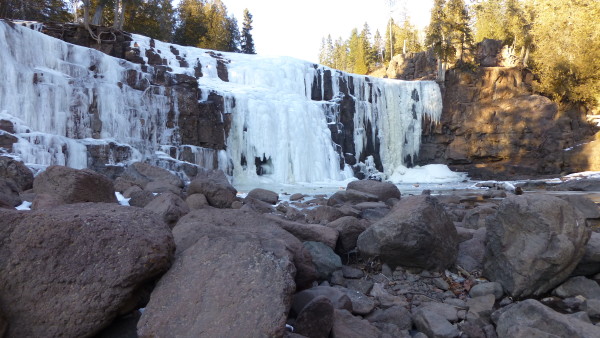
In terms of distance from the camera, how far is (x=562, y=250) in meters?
3.36

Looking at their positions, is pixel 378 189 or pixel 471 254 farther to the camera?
pixel 378 189

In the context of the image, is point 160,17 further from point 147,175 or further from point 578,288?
point 578,288

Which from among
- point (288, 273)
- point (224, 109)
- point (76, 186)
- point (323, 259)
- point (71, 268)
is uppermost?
point (224, 109)

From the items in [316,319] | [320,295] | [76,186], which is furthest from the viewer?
[76,186]

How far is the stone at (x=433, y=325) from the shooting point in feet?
9.36

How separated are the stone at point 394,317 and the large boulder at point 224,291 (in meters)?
0.98

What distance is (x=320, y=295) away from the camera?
2.69 m

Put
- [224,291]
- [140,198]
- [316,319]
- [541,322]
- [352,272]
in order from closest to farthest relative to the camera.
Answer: [224,291] → [316,319] → [541,322] → [352,272] → [140,198]

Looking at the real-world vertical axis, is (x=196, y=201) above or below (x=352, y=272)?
above

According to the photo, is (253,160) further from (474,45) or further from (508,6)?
(508,6)

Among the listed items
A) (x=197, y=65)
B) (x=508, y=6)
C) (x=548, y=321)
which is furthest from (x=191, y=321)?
(x=508, y=6)

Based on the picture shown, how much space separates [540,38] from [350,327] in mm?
28705

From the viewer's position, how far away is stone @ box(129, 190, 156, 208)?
262 inches

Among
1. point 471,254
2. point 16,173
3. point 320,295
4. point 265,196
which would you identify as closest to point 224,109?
point 265,196
